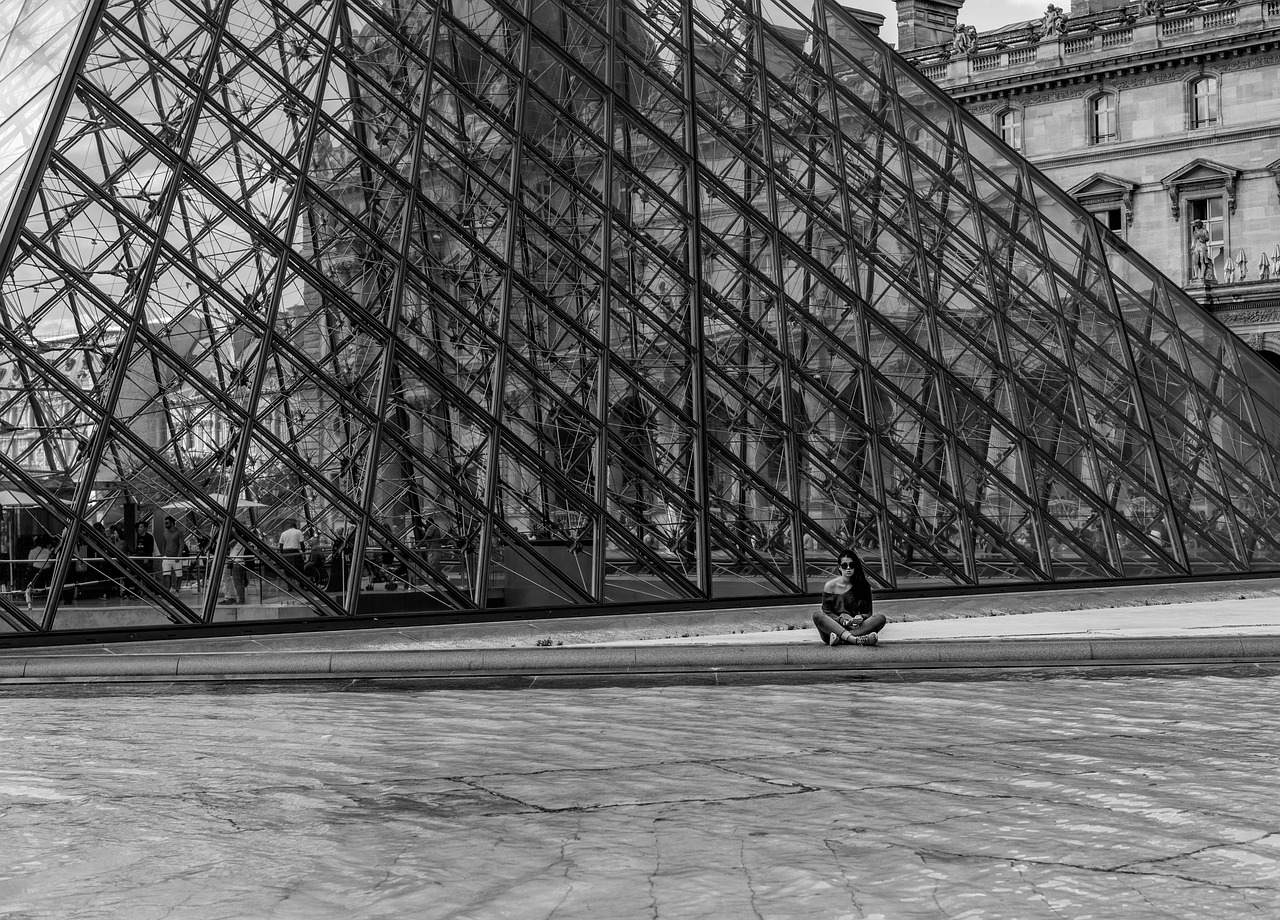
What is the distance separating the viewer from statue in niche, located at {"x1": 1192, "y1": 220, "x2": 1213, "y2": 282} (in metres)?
44.7

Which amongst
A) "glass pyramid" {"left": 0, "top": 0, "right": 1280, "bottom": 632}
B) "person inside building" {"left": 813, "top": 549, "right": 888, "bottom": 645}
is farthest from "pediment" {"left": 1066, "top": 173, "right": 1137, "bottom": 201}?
"person inside building" {"left": 813, "top": 549, "right": 888, "bottom": 645}

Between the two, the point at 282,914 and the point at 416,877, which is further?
the point at 416,877

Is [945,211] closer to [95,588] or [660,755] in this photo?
[95,588]

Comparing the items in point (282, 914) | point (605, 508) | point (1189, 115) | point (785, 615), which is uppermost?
point (1189, 115)

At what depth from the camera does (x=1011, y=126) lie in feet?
163

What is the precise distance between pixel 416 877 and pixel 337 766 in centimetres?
243

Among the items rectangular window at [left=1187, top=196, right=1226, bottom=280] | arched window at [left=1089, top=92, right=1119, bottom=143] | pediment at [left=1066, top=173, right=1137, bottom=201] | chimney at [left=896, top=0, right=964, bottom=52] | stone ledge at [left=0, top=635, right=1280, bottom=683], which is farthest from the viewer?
chimney at [left=896, top=0, right=964, bottom=52]

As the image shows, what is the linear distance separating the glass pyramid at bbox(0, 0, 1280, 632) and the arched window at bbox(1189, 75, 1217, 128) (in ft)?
79.0

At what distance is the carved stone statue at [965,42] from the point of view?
50.5 m

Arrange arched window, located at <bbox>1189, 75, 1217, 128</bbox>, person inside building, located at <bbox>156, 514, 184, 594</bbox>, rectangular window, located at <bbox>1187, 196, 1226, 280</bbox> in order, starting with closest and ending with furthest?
person inside building, located at <bbox>156, 514, 184, 594</bbox> < rectangular window, located at <bbox>1187, 196, 1226, 280</bbox> < arched window, located at <bbox>1189, 75, 1217, 128</bbox>

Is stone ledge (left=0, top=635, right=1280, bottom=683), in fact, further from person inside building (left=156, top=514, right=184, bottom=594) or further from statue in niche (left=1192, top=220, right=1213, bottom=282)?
statue in niche (left=1192, top=220, right=1213, bottom=282)

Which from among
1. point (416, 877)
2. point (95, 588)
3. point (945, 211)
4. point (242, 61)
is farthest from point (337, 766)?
point (945, 211)

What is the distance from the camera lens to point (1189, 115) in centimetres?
4584

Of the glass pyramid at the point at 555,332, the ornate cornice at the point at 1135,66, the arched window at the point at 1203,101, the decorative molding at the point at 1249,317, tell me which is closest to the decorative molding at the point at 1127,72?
the ornate cornice at the point at 1135,66
